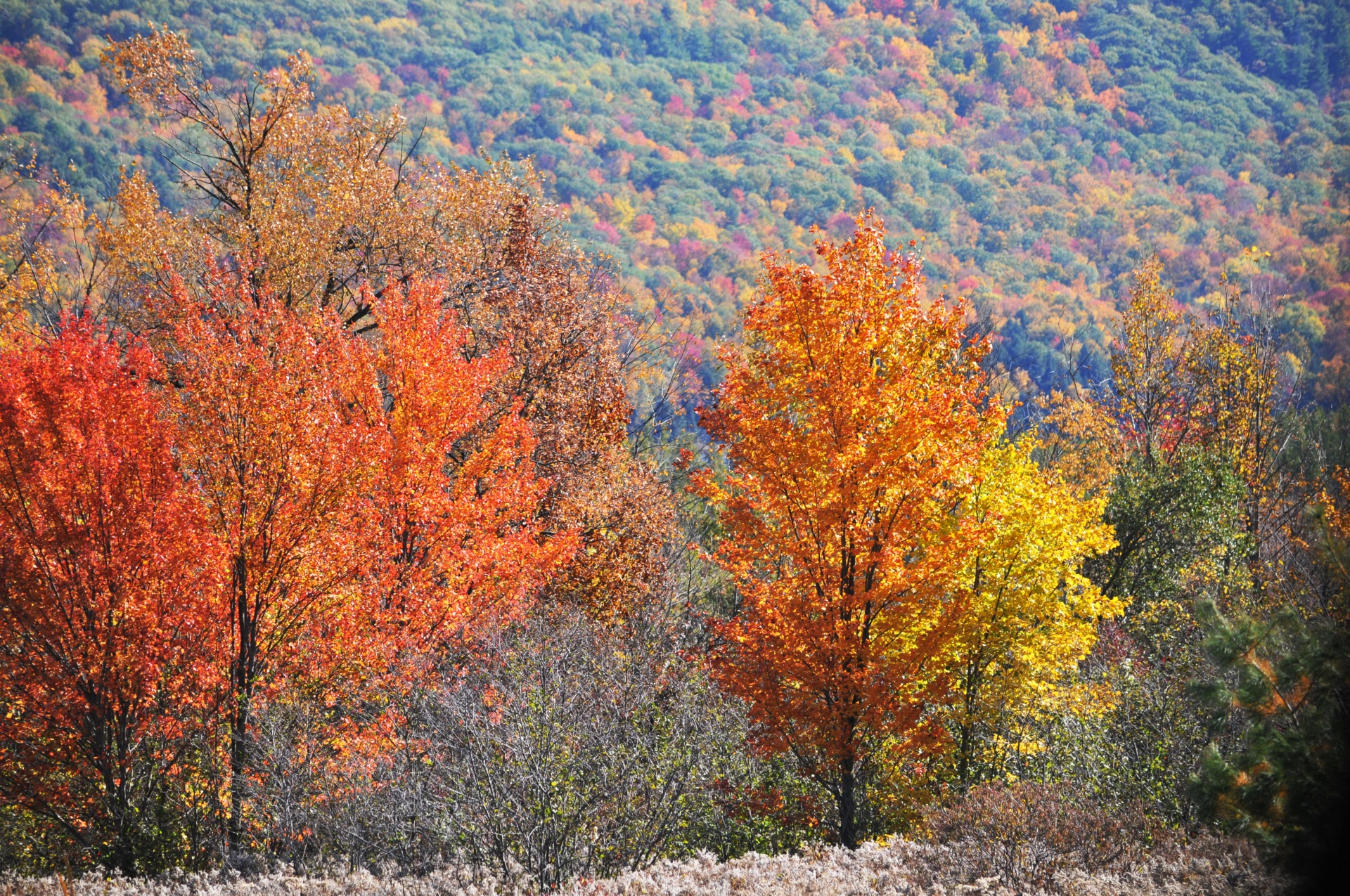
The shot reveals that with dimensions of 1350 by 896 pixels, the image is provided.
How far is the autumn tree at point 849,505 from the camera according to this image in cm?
1413

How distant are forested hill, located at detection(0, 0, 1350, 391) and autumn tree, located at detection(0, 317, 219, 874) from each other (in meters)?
43.3

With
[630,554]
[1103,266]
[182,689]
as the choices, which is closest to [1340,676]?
[182,689]

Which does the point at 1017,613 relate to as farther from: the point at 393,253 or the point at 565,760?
the point at 393,253

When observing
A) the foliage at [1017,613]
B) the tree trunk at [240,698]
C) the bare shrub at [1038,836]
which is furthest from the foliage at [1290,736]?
the tree trunk at [240,698]

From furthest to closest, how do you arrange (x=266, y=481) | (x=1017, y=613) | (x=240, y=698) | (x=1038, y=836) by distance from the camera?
1. (x=1017, y=613)
2. (x=266, y=481)
3. (x=240, y=698)
4. (x=1038, y=836)

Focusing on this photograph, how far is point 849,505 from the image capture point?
14234 millimetres

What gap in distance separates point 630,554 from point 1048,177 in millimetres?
110877

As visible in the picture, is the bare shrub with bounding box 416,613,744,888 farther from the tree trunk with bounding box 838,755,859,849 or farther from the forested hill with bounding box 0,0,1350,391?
the forested hill with bounding box 0,0,1350,391

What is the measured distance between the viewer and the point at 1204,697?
7.80m

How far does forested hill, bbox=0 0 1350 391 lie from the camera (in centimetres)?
6881

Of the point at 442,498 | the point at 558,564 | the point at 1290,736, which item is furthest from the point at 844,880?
the point at 558,564

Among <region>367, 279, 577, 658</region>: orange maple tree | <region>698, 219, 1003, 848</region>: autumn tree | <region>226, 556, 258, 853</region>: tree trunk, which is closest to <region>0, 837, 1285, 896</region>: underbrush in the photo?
<region>226, 556, 258, 853</region>: tree trunk

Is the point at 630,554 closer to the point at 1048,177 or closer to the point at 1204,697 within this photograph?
the point at 1204,697

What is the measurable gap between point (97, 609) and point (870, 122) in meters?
129
